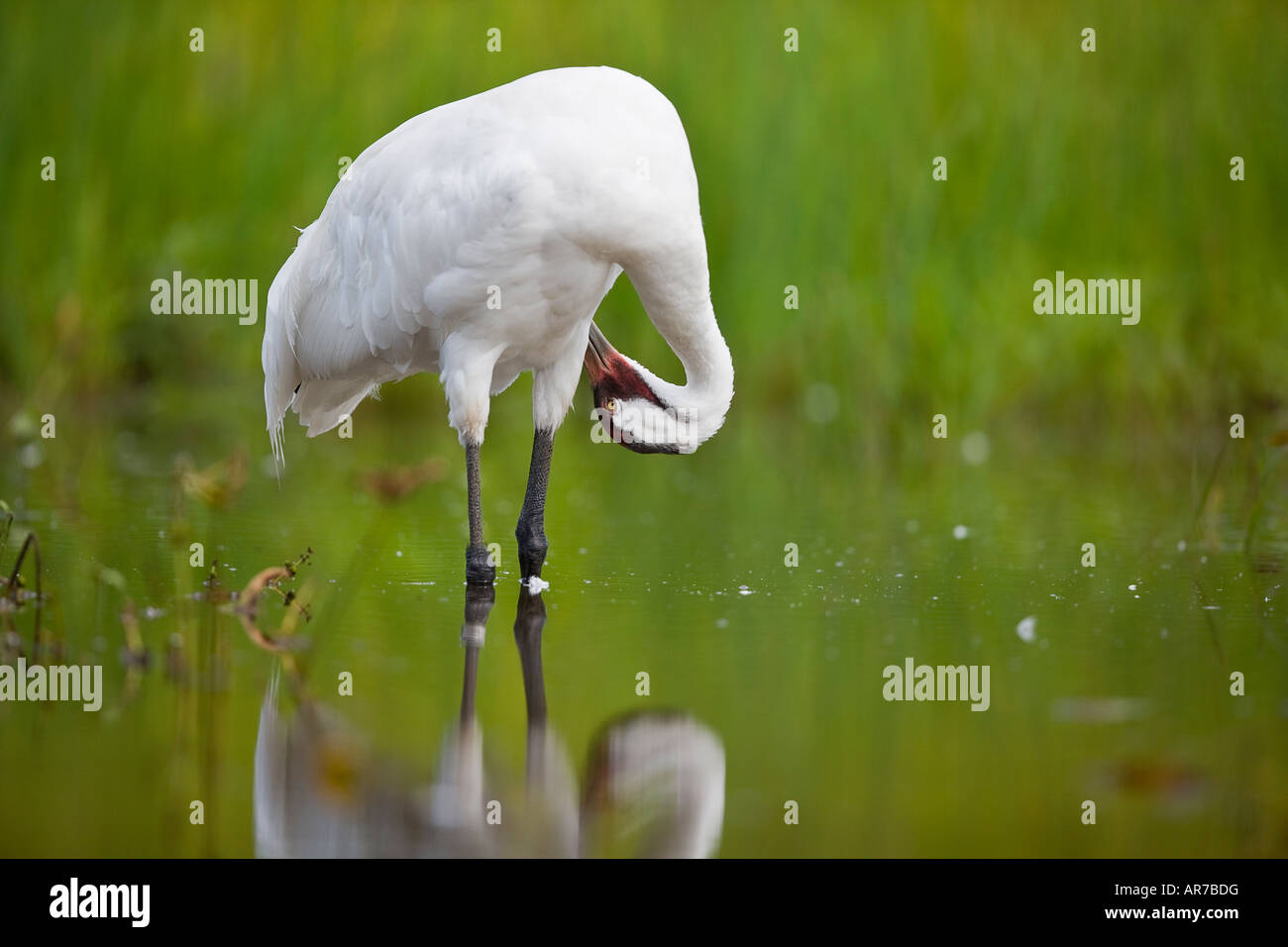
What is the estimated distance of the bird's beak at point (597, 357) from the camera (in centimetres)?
606

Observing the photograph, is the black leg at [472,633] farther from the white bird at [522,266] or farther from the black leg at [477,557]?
the white bird at [522,266]

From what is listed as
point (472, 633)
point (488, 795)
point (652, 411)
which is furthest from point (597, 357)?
point (488, 795)

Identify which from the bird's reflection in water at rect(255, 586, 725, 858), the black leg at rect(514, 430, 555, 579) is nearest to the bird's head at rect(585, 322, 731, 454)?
the black leg at rect(514, 430, 555, 579)

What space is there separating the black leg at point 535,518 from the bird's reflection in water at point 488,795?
2046 mm

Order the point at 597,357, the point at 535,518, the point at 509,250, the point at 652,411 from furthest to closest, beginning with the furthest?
the point at 535,518 < the point at 597,357 < the point at 652,411 < the point at 509,250

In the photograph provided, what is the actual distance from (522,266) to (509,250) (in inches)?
3.0

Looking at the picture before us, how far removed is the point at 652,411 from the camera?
5.96 m

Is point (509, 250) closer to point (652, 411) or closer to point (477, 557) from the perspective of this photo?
point (652, 411)

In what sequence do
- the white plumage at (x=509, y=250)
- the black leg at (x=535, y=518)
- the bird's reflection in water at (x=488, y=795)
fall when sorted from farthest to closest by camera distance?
the black leg at (x=535, y=518) < the white plumage at (x=509, y=250) < the bird's reflection in water at (x=488, y=795)

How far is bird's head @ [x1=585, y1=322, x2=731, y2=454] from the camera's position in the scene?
5953 millimetres

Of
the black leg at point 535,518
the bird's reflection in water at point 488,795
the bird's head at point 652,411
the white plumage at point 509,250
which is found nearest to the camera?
the bird's reflection in water at point 488,795

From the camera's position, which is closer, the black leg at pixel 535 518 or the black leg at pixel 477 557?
the black leg at pixel 477 557

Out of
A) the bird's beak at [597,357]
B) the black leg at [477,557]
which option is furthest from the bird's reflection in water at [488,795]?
the bird's beak at [597,357]

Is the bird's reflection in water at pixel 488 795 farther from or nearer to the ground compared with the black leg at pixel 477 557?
nearer to the ground
